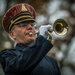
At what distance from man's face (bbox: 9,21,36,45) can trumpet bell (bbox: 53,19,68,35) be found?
31 centimetres

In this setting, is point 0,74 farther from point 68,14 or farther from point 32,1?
point 68,14

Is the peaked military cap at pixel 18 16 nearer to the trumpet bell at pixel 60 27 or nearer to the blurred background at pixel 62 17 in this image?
the trumpet bell at pixel 60 27

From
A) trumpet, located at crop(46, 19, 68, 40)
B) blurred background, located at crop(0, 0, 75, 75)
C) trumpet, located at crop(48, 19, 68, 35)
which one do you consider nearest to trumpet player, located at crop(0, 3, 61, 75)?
trumpet, located at crop(46, 19, 68, 40)

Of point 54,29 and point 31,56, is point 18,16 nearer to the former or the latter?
point 54,29

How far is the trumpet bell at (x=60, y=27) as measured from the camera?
9.23 metres

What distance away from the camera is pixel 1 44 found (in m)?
20.2

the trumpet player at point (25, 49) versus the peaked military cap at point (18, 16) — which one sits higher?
the peaked military cap at point (18, 16)

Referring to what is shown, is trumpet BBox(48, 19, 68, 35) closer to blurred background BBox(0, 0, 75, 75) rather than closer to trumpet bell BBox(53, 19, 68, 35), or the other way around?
trumpet bell BBox(53, 19, 68, 35)

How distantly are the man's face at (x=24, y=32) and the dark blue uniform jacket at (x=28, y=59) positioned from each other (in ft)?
0.30

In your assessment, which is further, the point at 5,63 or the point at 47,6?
the point at 47,6

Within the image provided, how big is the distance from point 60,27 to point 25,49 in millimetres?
799

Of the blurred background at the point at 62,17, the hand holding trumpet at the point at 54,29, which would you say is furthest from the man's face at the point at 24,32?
the blurred background at the point at 62,17

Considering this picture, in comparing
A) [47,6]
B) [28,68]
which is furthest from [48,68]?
[47,6]

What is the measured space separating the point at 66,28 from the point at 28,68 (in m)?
0.97
